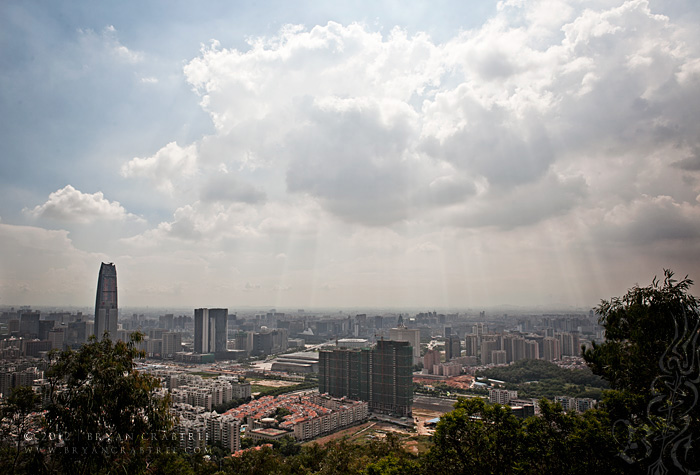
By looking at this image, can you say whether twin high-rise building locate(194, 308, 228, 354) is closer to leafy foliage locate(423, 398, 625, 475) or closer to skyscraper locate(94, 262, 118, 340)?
skyscraper locate(94, 262, 118, 340)

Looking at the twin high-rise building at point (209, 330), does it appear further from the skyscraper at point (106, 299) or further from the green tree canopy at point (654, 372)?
the green tree canopy at point (654, 372)

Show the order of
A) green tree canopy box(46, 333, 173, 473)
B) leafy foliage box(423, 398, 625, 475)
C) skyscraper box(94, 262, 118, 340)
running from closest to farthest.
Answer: green tree canopy box(46, 333, 173, 473)
leafy foliage box(423, 398, 625, 475)
skyscraper box(94, 262, 118, 340)

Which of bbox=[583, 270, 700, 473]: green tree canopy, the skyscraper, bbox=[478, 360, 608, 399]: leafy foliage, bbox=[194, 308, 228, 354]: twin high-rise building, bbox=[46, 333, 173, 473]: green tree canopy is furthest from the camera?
bbox=[194, 308, 228, 354]: twin high-rise building

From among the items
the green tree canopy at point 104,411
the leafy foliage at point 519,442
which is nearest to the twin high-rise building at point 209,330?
the green tree canopy at point 104,411

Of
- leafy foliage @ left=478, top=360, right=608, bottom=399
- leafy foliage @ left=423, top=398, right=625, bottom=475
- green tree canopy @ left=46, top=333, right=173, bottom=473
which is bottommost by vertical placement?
leafy foliage @ left=478, top=360, right=608, bottom=399

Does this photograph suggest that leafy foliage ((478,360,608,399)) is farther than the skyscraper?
No

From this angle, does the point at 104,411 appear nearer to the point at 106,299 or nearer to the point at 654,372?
the point at 654,372

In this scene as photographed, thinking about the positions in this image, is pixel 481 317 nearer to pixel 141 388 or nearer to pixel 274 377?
pixel 274 377

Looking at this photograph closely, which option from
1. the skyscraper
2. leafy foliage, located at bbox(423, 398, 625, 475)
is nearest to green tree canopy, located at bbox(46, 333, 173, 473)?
leafy foliage, located at bbox(423, 398, 625, 475)
